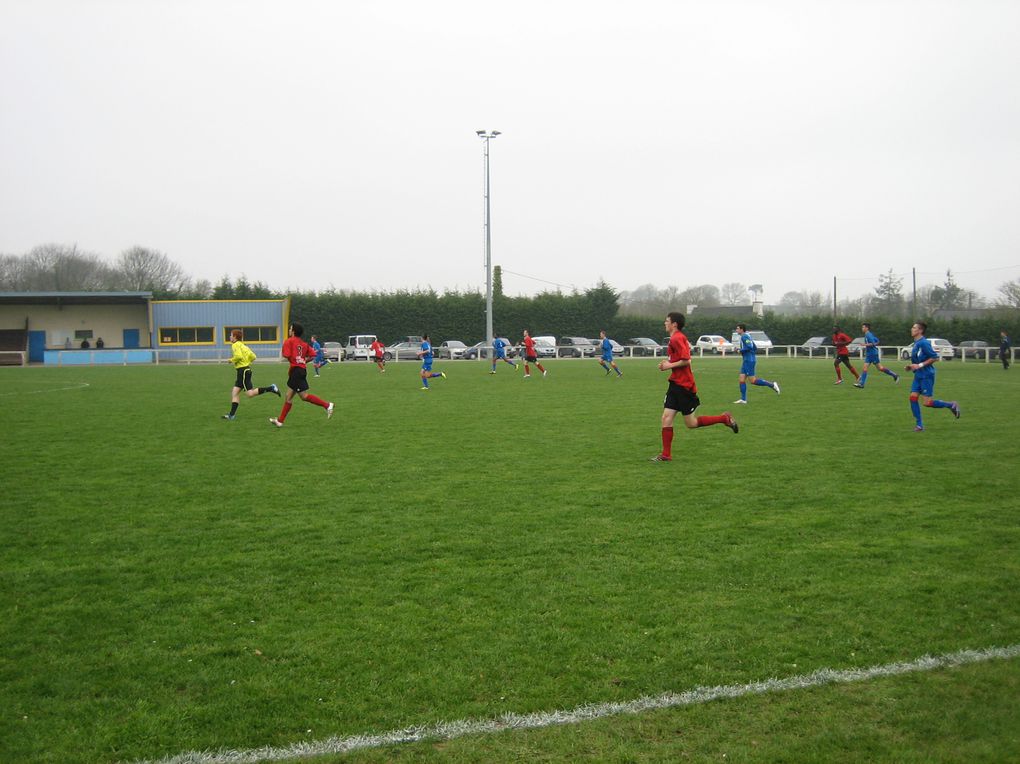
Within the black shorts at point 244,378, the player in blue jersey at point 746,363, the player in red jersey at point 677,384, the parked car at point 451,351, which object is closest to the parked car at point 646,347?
the parked car at point 451,351

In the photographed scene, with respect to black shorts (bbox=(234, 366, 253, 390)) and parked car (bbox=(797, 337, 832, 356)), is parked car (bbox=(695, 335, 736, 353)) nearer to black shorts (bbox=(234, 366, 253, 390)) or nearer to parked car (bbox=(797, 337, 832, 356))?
parked car (bbox=(797, 337, 832, 356))

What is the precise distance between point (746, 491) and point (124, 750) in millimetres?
7062

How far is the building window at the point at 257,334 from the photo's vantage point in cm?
5964

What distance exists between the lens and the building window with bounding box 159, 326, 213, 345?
59.5 meters

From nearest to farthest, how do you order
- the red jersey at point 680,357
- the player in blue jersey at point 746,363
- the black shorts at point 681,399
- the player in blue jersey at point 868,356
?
the red jersey at point 680,357 → the black shorts at point 681,399 → the player in blue jersey at point 746,363 → the player in blue jersey at point 868,356

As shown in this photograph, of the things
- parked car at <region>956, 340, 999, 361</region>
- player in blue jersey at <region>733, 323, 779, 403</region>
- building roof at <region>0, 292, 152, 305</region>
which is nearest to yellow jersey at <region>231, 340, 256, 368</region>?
player in blue jersey at <region>733, 323, 779, 403</region>

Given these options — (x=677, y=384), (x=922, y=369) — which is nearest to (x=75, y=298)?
(x=677, y=384)

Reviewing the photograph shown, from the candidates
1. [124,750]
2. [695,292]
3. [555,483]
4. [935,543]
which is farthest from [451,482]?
[695,292]

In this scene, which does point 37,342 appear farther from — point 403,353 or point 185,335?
point 403,353

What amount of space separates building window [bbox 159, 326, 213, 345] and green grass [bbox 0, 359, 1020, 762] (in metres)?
49.1

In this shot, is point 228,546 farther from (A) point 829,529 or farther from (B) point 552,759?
(A) point 829,529

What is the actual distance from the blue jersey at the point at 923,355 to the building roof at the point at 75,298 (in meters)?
52.8

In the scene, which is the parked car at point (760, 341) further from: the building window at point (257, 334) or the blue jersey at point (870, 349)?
the blue jersey at point (870, 349)

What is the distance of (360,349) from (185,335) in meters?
13.1
